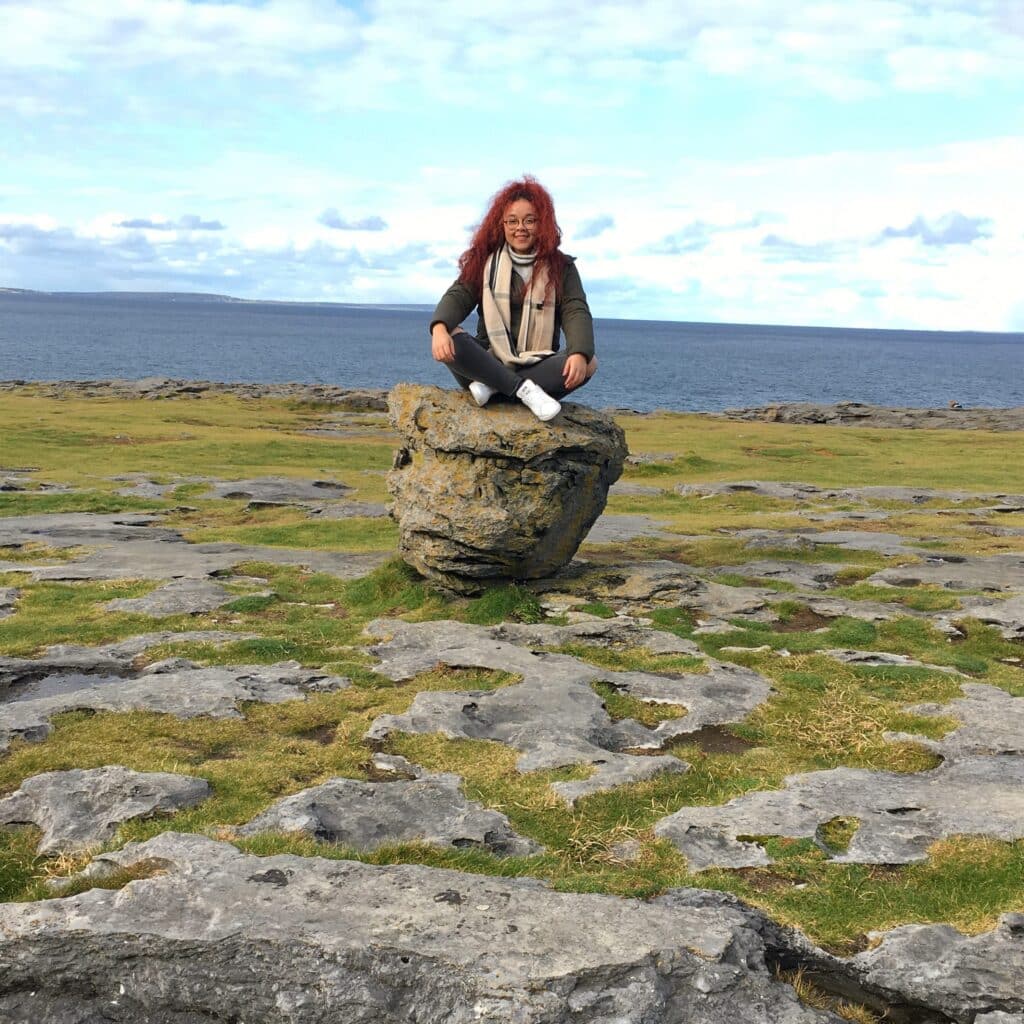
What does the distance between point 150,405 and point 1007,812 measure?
76.0 metres

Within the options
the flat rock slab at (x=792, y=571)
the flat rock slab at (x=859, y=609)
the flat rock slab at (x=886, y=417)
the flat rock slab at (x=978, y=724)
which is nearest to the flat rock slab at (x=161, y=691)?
the flat rock slab at (x=978, y=724)

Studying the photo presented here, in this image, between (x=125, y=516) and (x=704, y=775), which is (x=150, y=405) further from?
(x=704, y=775)

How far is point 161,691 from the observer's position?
13906 mm

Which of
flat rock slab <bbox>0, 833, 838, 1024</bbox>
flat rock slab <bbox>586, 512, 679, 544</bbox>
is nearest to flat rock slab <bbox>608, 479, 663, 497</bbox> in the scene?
flat rock slab <bbox>586, 512, 679, 544</bbox>

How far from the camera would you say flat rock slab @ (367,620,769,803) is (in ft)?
39.2

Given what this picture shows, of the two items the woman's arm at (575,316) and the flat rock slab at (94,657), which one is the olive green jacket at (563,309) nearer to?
the woman's arm at (575,316)

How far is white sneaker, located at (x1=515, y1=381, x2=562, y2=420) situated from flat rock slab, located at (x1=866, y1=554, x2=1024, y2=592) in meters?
8.94

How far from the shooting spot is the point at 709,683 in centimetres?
1484

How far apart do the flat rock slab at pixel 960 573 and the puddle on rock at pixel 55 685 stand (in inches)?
613

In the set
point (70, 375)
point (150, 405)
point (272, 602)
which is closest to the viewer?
point (272, 602)

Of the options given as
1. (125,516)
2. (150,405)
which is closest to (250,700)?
(125,516)

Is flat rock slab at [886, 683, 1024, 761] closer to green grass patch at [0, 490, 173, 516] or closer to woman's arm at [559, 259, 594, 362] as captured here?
woman's arm at [559, 259, 594, 362]

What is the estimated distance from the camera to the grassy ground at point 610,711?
29.4ft

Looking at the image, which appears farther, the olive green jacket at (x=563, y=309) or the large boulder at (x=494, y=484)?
the large boulder at (x=494, y=484)
